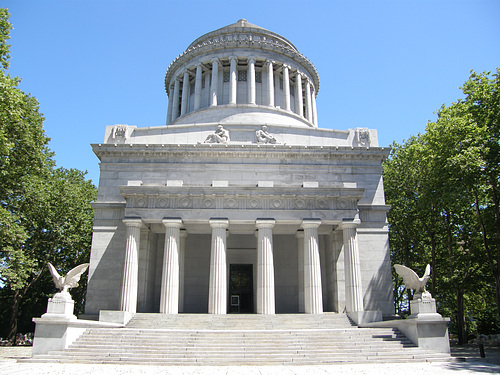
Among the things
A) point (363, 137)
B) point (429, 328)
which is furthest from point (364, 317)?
point (363, 137)

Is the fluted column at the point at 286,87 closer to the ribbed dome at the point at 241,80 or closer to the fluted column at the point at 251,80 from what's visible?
the ribbed dome at the point at 241,80

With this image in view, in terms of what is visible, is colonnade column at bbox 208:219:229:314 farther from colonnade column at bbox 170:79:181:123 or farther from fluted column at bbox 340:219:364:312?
colonnade column at bbox 170:79:181:123

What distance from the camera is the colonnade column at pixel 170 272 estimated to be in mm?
25750

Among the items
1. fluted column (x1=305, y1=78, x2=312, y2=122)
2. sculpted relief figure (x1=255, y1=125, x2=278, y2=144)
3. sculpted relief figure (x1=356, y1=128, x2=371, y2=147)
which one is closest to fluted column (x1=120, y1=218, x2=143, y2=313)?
sculpted relief figure (x1=255, y1=125, x2=278, y2=144)

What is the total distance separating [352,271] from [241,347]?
1094cm

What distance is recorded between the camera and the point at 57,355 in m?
18.1

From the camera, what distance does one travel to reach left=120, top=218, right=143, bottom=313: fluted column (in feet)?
84.2

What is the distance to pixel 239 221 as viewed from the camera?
27406 mm

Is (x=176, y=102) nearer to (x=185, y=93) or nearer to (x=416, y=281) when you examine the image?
(x=185, y=93)

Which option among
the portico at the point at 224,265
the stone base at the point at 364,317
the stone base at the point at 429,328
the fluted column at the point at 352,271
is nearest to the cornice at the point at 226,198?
the portico at the point at 224,265

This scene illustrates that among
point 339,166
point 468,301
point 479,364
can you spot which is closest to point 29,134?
point 339,166

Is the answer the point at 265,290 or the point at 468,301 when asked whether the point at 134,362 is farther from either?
the point at 468,301

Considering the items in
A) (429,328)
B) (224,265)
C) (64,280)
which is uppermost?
(224,265)

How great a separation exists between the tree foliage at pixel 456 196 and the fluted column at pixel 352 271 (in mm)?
8639
